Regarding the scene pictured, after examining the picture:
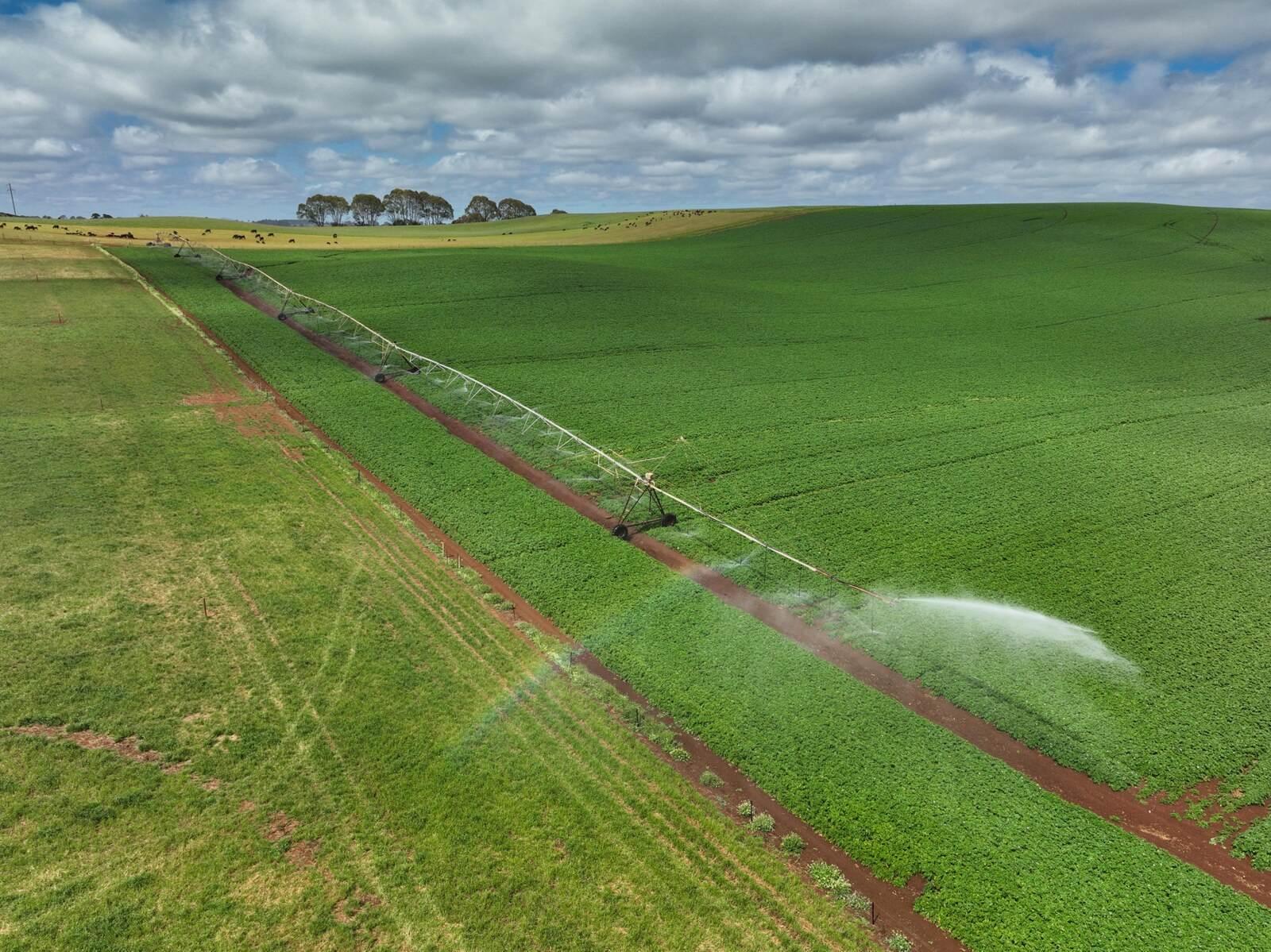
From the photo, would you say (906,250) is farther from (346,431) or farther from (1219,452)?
(346,431)

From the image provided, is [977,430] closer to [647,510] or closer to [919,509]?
[919,509]

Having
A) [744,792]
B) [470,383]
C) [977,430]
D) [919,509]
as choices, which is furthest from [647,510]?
[977,430]

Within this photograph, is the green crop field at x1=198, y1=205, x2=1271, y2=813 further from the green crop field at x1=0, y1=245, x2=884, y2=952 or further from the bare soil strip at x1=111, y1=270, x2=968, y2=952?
the green crop field at x1=0, y1=245, x2=884, y2=952

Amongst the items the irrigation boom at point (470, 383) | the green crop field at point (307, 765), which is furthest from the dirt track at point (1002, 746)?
the green crop field at point (307, 765)

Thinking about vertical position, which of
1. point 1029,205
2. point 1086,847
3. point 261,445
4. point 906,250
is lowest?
point 1086,847

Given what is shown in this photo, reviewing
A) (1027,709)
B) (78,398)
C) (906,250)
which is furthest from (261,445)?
(906,250)

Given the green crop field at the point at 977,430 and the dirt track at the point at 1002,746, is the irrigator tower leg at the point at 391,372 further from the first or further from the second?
the dirt track at the point at 1002,746
